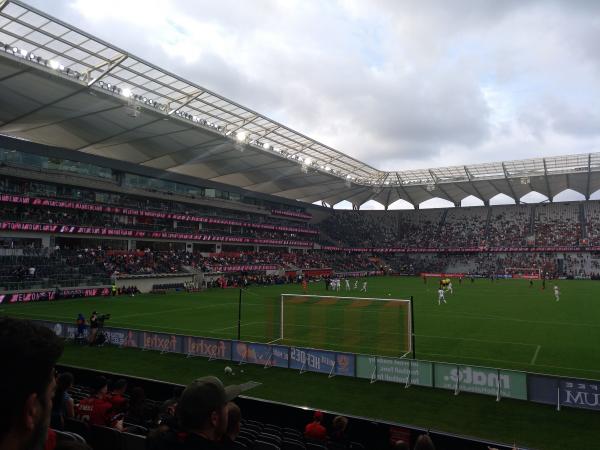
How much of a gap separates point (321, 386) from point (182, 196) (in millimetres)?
54103

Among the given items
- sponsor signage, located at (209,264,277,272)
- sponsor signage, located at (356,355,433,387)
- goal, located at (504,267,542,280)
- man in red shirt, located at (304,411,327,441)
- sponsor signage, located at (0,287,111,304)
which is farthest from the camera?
goal, located at (504,267,542,280)

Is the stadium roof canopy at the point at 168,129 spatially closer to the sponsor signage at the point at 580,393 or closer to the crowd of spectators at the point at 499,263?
the crowd of spectators at the point at 499,263

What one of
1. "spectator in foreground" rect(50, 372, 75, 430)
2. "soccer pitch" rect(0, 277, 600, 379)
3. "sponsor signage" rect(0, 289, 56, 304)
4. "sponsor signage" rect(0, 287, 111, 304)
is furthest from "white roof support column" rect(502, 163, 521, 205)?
"spectator in foreground" rect(50, 372, 75, 430)

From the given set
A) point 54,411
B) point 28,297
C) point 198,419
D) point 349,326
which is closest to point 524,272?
point 349,326

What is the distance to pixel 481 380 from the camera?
533 inches

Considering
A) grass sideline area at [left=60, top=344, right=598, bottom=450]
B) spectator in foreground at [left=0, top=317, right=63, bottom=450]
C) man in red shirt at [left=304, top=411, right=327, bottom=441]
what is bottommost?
grass sideline area at [left=60, top=344, right=598, bottom=450]

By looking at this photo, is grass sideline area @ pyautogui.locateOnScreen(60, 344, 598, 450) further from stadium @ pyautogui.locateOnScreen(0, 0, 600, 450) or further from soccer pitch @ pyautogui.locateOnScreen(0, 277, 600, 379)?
soccer pitch @ pyautogui.locateOnScreen(0, 277, 600, 379)

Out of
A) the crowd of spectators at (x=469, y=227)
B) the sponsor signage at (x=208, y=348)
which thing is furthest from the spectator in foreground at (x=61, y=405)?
the crowd of spectators at (x=469, y=227)

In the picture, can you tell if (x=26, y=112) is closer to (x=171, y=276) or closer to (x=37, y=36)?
(x=37, y=36)

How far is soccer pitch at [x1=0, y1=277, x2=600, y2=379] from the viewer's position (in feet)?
61.8

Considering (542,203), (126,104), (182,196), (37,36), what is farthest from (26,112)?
(542,203)

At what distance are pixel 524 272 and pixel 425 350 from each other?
64.5m

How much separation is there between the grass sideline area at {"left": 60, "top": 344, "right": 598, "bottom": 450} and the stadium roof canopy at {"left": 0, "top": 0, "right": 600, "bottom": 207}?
79.6ft

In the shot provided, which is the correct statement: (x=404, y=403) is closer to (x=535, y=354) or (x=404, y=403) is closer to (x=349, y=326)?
(x=535, y=354)
